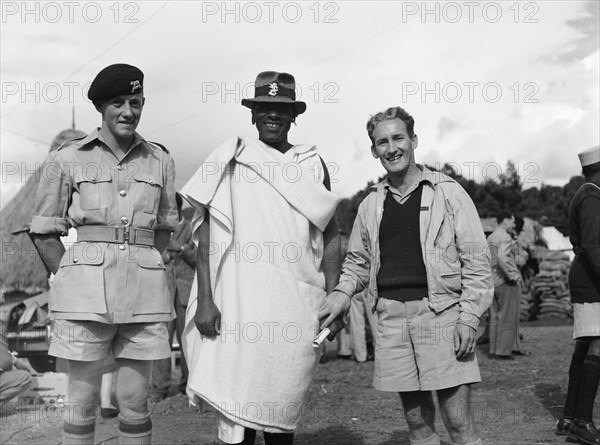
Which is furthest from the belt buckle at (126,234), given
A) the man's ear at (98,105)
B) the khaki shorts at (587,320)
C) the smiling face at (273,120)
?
the khaki shorts at (587,320)

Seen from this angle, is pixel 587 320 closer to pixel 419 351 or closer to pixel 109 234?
pixel 419 351

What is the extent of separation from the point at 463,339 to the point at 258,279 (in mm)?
1081

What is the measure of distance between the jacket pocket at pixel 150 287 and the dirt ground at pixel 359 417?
2085 mm

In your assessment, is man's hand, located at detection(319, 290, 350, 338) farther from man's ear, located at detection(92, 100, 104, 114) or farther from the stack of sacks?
the stack of sacks

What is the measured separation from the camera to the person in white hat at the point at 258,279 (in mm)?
3926

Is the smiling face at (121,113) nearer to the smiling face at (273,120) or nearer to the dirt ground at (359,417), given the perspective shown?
the smiling face at (273,120)

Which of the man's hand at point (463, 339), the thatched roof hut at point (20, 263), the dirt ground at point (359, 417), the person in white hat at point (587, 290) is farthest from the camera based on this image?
the thatched roof hut at point (20, 263)

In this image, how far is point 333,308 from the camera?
13.1 ft

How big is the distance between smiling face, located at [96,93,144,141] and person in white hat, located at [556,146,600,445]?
340cm

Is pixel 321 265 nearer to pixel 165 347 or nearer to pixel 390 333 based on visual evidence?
pixel 390 333

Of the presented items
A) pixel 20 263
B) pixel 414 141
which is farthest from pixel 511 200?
pixel 414 141

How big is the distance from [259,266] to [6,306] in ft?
20.6

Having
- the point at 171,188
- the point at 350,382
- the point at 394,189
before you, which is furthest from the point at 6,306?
the point at 394,189

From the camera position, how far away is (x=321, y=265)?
425 centimetres
